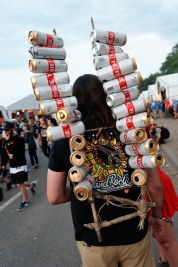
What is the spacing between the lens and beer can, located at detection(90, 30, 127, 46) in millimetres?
1266

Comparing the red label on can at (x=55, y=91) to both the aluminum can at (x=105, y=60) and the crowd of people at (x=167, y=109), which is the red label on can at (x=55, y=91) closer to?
the aluminum can at (x=105, y=60)

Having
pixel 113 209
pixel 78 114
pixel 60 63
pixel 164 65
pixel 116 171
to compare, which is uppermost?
pixel 164 65

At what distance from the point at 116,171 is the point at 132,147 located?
16cm

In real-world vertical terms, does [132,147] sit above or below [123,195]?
above

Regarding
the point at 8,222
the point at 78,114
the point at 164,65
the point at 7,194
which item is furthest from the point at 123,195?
the point at 164,65

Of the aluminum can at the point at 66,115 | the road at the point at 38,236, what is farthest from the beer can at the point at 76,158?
the road at the point at 38,236

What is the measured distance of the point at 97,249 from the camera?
4.14 ft

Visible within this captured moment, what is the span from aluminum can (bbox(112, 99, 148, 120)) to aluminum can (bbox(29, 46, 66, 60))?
1.43 feet

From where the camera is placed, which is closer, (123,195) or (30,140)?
(123,195)

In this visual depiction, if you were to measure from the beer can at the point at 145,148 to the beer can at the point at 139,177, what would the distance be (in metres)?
0.10

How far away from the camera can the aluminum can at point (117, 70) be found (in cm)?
124

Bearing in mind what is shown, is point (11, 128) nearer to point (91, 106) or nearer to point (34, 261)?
point (34, 261)

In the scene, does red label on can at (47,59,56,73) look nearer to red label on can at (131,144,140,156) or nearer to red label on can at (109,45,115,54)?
red label on can at (109,45,115,54)

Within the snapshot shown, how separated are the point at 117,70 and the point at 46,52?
40 cm
